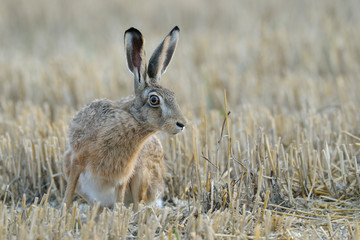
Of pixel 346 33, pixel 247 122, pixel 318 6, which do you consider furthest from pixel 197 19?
pixel 247 122

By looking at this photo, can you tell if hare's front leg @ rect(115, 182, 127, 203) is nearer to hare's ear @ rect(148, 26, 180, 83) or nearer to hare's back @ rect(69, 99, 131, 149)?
hare's back @ rect(69, 99, 131, 149)

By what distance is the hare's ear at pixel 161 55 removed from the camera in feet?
14.7

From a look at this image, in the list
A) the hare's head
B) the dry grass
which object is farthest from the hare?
the dry grass

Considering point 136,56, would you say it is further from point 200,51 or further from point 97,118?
point 200,51

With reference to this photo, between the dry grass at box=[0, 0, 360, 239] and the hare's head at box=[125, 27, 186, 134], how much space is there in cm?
23

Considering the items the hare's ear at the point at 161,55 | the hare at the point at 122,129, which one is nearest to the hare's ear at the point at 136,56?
the hare at the point at 122,129

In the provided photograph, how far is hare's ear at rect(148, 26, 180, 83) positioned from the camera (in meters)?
4.47

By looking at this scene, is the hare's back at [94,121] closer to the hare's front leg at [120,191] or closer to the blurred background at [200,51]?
the hare's front leg at [120,191]

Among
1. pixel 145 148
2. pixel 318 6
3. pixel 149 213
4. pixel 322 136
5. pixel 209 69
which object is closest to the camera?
pixel 149 213

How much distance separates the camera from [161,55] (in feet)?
14.7

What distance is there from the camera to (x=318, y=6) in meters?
12.5

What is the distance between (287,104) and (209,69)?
1640 mm

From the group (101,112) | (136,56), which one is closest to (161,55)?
(136,56)

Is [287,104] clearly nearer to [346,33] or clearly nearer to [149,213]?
[346,33]
